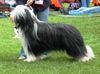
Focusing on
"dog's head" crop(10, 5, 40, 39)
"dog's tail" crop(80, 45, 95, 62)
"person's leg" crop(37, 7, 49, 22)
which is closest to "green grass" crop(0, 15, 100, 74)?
"dog's tail" crop(80, 45, 95, 62)

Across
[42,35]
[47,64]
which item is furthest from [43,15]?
[47,64]

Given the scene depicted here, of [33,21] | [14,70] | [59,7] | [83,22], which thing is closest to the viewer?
[14,70]

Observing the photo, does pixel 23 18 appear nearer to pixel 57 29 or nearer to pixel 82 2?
pixel 57 29

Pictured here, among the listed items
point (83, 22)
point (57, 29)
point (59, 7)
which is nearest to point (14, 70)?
point (57, 29)

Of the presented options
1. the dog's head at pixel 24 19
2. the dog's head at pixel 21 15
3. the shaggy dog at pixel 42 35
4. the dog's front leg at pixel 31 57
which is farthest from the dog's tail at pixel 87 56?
the dog's head at pixel 21 15

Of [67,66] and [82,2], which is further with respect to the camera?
[82,2]

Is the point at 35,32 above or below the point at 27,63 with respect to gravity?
above

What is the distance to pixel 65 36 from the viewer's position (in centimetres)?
747

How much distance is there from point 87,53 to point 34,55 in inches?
41.4

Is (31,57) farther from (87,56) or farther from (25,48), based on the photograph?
(87,56)

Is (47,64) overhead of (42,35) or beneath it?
beneath

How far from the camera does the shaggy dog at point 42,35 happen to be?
7.39 meters

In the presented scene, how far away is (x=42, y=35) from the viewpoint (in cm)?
746

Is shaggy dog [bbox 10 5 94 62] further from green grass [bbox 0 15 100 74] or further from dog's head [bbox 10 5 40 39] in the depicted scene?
green grass [bbox 0 15 100 74]
